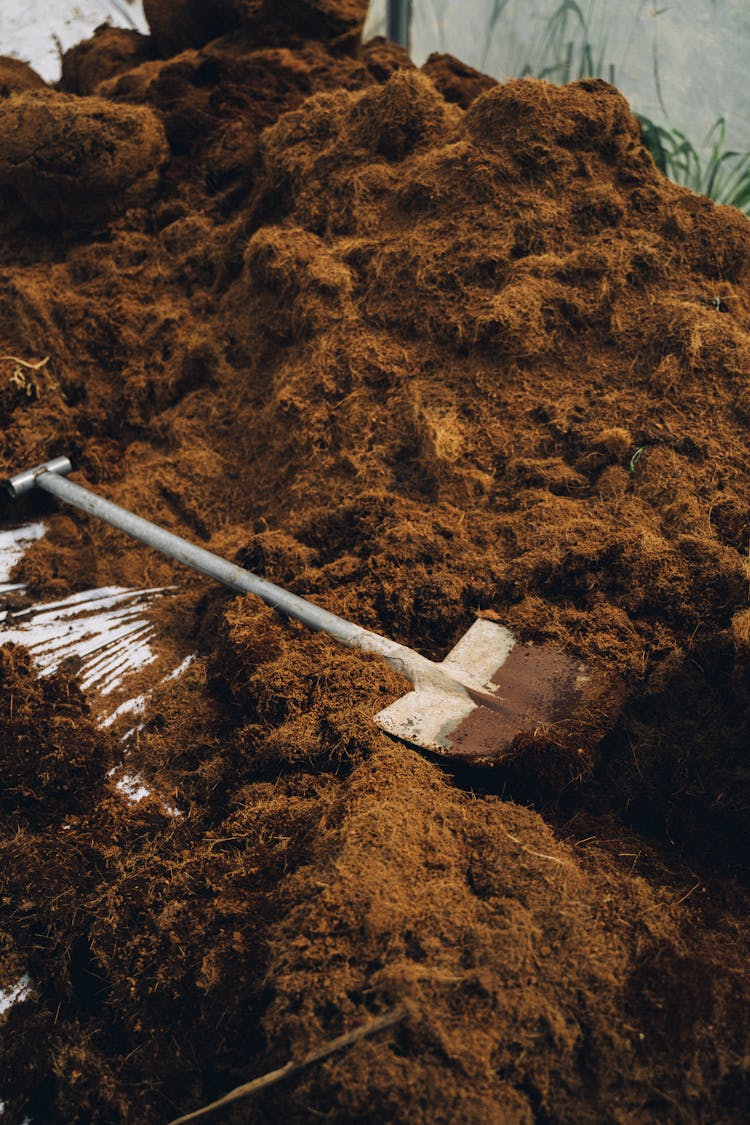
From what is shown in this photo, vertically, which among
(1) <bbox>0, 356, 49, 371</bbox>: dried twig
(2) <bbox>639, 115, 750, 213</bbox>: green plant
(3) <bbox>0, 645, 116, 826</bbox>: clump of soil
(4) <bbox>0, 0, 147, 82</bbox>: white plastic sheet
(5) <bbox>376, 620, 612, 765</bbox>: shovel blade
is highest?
(4) <bbox>0, 0, 147, 82</bbox>: white plastic sheet

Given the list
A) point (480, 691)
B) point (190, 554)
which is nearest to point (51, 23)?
point (190, 554)

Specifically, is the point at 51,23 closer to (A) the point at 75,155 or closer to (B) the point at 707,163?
(A) the point at 75,155

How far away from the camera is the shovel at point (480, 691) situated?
206 cm

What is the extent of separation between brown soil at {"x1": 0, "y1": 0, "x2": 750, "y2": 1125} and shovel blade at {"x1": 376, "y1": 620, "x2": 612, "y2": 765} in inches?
2.4

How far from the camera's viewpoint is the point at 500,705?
2186 millimetres

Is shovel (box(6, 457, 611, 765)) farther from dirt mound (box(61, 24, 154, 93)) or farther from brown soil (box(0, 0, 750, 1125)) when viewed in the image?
dirt mound (box(61, 24, 154, 93))

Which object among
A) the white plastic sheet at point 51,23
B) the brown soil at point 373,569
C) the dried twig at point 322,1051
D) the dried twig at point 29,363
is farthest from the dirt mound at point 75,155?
the dried twig at point 322,1051

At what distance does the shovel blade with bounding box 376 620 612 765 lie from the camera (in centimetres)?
205

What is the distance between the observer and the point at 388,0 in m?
6.23

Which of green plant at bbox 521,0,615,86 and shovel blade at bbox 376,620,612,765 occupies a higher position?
green plant at bbox 521,0,615,86

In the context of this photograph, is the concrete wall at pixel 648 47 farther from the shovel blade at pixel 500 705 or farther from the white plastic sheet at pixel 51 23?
the shovel blade at pixel 500 705

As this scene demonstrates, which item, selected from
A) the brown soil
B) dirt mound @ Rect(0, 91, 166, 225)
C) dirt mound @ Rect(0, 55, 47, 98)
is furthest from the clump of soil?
dirt mound @ Rect(0, 55, 47, 98)

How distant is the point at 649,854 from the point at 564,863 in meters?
0.28

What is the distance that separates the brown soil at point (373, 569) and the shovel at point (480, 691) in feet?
0.20
